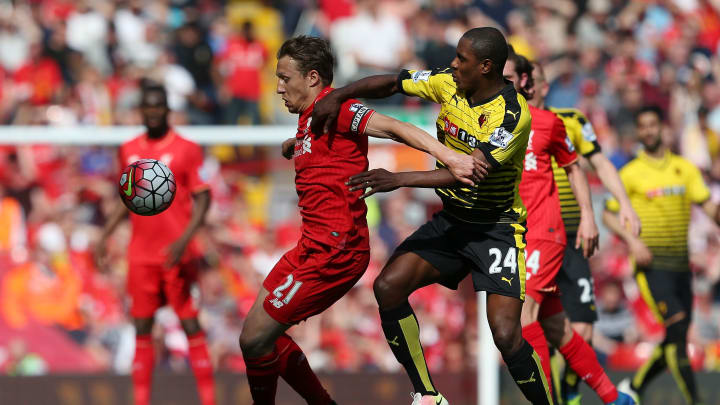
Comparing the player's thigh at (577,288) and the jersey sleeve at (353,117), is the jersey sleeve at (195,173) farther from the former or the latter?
the player's thigh at (577,288)

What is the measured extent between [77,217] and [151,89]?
2.34 m

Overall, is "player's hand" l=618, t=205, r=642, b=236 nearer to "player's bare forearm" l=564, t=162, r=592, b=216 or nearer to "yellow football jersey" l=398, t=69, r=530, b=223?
"player's bare forearm" l=564, t=162, r=592, b=216

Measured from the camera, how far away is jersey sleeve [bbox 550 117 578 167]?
253 inches

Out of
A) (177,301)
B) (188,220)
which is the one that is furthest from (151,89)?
(177,301)

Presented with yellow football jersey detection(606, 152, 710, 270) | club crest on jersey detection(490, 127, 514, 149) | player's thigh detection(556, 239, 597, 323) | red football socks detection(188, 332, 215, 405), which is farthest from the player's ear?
yellow football jersey detection(606, 152, 710, 270)

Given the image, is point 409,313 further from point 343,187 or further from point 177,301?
point 177,301

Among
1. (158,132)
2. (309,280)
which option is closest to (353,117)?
(309,280)

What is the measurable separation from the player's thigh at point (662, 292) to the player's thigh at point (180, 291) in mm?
3701

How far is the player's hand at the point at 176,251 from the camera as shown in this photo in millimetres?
7473

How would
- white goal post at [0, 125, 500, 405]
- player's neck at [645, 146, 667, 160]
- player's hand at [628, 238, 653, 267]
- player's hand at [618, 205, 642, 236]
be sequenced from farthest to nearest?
white goal post at [0, 125, 500, 405] → player's neck at [645, 146, 667, 160] → player's hand at [628, 238, 653, 267] → player's hand at [618, 205, 642, 236]

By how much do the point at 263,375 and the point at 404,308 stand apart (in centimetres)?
88

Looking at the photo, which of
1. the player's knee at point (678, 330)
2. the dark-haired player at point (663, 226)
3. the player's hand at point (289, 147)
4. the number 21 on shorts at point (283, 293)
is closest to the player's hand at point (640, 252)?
the dark-haired player at point (663, 226)

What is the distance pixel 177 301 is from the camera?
25.0 ft

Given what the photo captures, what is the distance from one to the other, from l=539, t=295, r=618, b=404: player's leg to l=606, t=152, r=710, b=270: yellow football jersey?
208 cm
